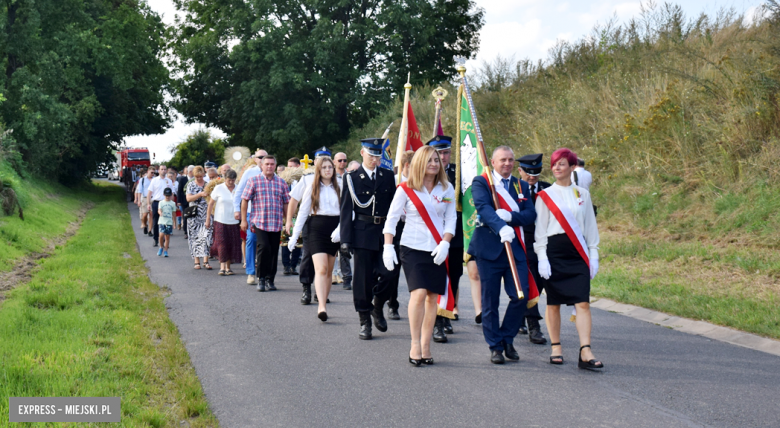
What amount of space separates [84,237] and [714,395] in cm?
1491

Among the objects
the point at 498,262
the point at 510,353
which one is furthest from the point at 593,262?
the point at 510,353

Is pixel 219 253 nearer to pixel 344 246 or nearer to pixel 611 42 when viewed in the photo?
pixel 344 246

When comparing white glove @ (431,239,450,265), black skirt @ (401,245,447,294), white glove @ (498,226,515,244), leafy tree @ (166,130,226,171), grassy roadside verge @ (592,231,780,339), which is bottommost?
grassy roadside verge @ (592,231,780,339)

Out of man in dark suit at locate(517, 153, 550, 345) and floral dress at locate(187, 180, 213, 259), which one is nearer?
man in dark suit at locate(517, 153, 550, 345)

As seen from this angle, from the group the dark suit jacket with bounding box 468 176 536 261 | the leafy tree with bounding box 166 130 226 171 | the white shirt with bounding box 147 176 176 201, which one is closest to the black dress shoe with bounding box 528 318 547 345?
the dark suit jacket with bounding box 468 176 536 261

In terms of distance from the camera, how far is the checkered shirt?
35.2 feet

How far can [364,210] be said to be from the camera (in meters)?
7.57

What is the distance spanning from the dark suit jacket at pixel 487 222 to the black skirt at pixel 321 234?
2.65 meters

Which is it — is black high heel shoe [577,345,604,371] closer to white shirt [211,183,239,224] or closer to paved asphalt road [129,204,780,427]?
paved asphalt road [129,204,780,427]

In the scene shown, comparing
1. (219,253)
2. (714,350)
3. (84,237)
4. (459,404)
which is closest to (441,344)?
(459,404)

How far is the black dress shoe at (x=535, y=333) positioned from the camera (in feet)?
24.0

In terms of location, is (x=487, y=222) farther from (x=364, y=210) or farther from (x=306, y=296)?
(x=306, y=296)

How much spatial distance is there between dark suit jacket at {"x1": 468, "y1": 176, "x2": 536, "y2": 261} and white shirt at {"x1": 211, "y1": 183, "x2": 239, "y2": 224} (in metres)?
6.98

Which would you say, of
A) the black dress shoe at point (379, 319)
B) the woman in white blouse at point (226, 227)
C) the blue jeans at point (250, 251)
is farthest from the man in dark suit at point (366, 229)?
the woman in white blouse at point (226, 227)
